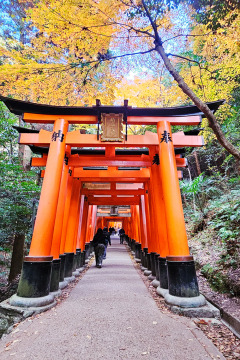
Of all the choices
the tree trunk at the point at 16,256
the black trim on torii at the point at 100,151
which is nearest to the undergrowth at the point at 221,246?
the black trim on torii at the point at 100,151

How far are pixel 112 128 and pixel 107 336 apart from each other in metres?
4.63

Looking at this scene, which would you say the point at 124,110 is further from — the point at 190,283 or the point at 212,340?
the point at 212,340

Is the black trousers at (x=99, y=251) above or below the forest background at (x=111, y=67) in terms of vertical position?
below

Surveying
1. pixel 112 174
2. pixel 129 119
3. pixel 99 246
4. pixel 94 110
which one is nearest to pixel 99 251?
pixel 99 246

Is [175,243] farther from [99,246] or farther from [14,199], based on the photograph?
[14,199]

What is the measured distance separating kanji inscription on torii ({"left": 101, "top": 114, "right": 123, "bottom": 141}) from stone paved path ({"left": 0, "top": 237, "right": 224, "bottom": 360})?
416cm

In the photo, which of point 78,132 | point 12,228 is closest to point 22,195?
point 12,228

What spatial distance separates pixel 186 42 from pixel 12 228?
8.76 m

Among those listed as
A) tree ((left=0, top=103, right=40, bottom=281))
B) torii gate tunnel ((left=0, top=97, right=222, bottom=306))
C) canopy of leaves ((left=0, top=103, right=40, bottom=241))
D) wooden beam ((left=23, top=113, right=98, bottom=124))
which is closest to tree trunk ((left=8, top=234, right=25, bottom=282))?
tree ((left=0, top=103, right=40, bottom=281))

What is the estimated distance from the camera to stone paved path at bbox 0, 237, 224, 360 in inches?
102

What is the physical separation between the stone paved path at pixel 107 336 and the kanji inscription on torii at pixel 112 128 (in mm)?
4159

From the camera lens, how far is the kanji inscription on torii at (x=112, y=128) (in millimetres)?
5676

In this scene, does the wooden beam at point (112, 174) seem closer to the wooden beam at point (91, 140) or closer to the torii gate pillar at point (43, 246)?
the wooden beam at point (91, 140)

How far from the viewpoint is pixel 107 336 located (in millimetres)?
3031
